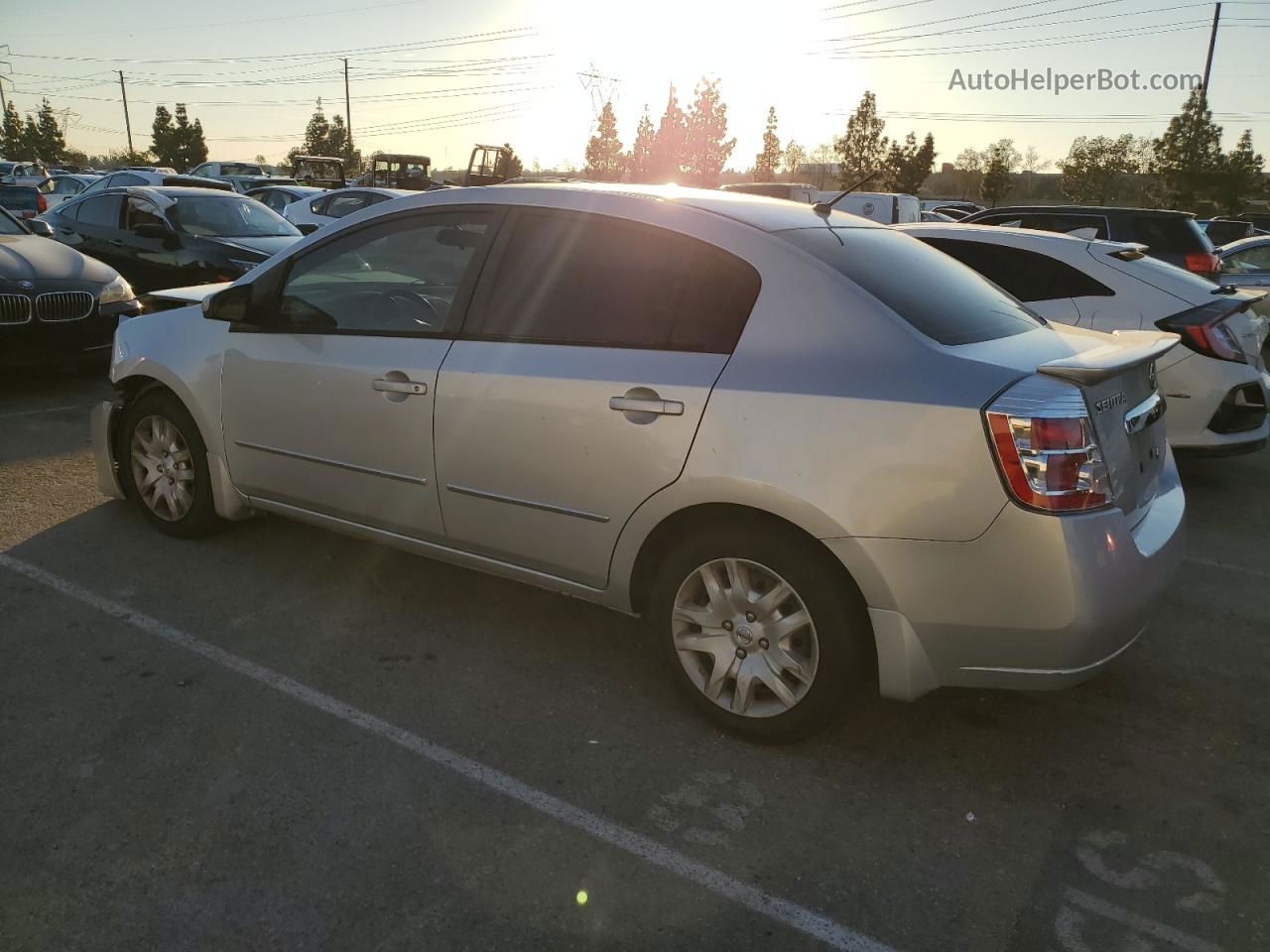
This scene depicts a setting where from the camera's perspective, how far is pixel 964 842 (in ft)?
9.16

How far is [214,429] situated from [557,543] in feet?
6.56

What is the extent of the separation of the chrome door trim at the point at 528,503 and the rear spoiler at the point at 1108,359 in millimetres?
1495

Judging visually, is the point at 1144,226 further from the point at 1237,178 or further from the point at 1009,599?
the point at 1237,178

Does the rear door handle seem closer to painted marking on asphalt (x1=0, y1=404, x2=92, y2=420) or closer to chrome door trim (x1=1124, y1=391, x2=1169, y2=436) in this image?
chrome door trim (x1=1124, y1=391, x2=1169, y2=436)

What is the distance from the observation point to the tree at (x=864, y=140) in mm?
60844

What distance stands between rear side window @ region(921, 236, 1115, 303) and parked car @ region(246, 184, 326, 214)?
1466 centimetres

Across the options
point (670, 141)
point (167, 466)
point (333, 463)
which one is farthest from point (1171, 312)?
point (670, 141)

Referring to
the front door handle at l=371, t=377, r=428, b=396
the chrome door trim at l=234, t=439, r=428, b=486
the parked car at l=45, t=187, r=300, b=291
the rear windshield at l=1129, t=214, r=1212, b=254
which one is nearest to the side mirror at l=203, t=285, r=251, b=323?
the chrome door trim at l=234, t=439, r=428, b=486

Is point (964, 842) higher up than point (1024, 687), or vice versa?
point (1024, 687)

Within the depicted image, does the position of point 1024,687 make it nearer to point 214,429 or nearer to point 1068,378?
point 1068,378

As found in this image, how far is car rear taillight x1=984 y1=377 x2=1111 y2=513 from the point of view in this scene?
2.69 m

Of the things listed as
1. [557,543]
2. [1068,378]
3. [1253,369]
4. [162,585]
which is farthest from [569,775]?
[1253,369]

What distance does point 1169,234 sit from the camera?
9.44m

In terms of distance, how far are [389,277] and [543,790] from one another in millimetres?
2523
